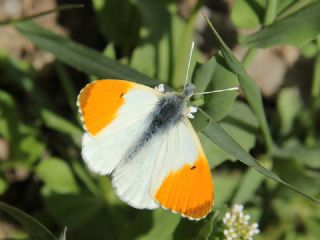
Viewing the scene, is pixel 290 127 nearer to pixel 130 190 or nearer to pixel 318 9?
pixel 318 9

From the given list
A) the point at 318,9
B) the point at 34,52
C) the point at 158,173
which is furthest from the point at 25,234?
→ the point at 318,9

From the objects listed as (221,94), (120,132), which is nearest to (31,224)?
(120,132)

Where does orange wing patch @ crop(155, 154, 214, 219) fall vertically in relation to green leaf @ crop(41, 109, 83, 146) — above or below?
above

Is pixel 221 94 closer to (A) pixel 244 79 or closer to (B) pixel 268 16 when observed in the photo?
(A) pixel 244 79

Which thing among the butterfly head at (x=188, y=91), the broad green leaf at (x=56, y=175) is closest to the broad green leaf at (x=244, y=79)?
the butterfly head at (x=188, y=91)

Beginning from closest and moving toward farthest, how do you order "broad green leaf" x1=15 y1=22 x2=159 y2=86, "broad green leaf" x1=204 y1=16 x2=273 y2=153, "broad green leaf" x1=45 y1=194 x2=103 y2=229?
1. "broad green leaf" x1=204 y1=16 x2=273 y2=153
2. "broad green leaf" x1=15 y1=22 x2=159 y2=86
3. "broad green leaf" x1=45 y1=194 x2=103 y2=229

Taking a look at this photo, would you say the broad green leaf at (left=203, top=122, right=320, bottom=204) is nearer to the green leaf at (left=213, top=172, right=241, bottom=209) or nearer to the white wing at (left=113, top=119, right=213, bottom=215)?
the white wing at (left=113, top=119, right=213, bottom=215)

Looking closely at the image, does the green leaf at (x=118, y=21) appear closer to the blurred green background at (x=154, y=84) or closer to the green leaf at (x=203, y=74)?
the blurred green background at (x=154, y=84)

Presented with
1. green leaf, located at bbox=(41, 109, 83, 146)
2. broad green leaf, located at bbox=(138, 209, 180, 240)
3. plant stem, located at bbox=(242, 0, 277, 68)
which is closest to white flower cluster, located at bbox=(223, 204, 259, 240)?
broad green leaf, located at bbox=(138, 209, 180, 240)
